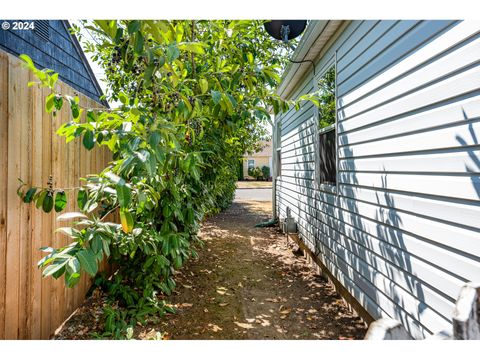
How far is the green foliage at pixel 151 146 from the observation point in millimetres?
1622

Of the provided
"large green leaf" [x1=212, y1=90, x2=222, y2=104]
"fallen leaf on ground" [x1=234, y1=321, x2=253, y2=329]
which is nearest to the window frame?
"fallen leaf on ground" [x1=234, y1=321, x2=253, y2=329]

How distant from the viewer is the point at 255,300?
10.5 feet

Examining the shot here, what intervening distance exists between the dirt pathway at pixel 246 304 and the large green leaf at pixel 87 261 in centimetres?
109

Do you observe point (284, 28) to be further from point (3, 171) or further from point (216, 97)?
point (3, 171)

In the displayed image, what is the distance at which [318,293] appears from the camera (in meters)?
3.48

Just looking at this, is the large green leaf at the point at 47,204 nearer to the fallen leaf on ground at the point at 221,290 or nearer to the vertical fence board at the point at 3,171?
the vertical fence board at the point at 3,171

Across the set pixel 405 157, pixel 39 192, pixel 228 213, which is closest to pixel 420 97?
pixel 405 157

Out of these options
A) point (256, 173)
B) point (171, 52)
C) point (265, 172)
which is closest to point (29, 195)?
point (171, 52)

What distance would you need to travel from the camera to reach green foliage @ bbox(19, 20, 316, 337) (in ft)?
5.32

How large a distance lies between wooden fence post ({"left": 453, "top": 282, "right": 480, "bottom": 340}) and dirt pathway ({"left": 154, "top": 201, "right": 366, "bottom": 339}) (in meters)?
1.85

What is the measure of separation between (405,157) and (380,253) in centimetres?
80

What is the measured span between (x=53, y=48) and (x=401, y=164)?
5.53 meters
